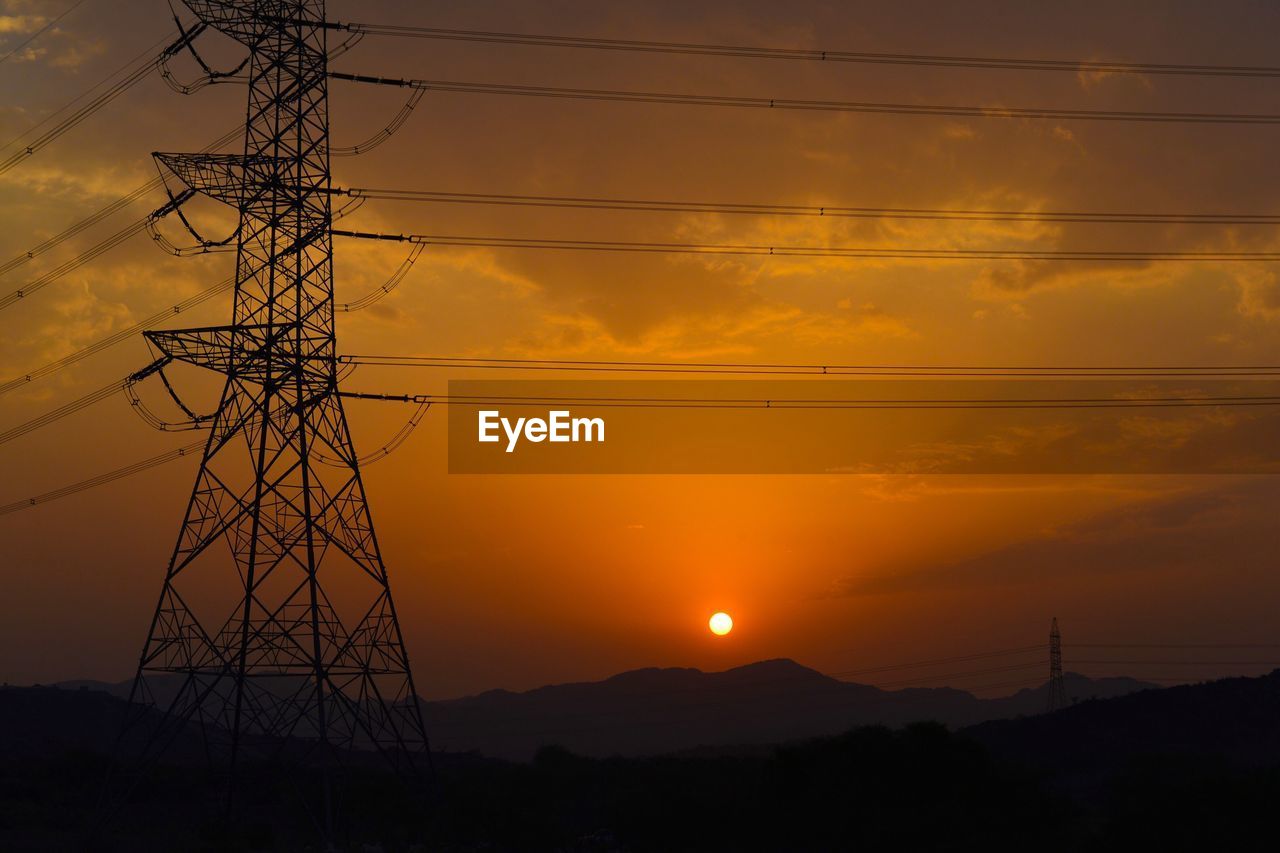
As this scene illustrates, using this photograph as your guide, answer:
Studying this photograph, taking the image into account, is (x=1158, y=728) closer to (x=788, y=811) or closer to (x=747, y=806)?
(x=788, y=811)

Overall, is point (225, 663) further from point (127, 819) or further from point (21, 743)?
point (21, 743)

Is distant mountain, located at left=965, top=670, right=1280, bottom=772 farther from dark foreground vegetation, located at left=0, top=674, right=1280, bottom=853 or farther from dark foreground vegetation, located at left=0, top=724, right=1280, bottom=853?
dark foreground vegetation, located at left=0, top=724, right=1280, bottom=853

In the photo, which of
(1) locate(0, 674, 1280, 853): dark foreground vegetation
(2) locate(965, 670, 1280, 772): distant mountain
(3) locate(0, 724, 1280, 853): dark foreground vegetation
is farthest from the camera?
(2) locate(965, 670, 1280, 772): distant mountain

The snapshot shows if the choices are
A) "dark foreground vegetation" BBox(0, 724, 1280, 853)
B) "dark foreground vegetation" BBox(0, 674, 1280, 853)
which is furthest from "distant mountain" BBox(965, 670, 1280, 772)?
"dark foreground vegetation" BBox(0, 724, 1280, 853)

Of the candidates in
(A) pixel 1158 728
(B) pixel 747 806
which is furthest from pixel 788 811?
(A) pixel 1158 728

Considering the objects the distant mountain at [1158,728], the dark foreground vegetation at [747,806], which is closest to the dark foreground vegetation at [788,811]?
the dark foreground vegetation at [747,806]

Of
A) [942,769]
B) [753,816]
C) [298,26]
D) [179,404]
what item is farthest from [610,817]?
[298,26]

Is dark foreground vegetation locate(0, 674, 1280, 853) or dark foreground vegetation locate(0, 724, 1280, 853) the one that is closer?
dark foreground vegetation locate(0, 724, 1280, 853)

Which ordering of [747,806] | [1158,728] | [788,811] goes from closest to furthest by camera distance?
1. [788,811]
2. [747,806]
3. [1158,728]

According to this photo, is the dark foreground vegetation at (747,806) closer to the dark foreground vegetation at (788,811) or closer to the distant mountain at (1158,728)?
the dark foreground vegetation at (788,811)
